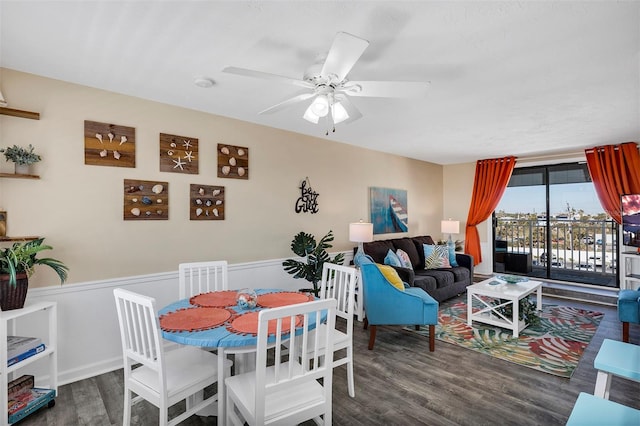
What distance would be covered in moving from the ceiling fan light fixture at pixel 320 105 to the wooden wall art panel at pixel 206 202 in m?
1.66

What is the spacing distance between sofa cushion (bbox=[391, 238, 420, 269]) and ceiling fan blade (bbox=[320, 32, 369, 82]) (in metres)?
3.66

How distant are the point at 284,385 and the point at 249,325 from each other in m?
0.43

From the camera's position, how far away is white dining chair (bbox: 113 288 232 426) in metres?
1.63

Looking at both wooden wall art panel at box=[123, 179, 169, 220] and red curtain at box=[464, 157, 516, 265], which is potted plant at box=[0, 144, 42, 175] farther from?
red curtain at box=[464, 157, 516, 265]

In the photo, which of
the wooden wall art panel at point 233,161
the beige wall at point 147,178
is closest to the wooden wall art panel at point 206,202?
the beige wall at point 147,178

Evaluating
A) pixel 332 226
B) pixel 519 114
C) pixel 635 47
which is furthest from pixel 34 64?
pixel 519 114

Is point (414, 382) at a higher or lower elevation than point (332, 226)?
lower

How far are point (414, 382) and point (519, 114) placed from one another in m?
2.97

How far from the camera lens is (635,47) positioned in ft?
6.64

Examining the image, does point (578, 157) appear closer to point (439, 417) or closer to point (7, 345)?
point (439, 417)

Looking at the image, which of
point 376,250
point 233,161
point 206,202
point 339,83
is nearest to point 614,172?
point 376,250

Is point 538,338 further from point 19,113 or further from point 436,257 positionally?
point 19,113

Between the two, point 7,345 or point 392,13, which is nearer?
point 392,13

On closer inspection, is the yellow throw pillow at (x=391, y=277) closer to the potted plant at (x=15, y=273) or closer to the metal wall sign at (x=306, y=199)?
the metal wall sign at (x=306, y=199)
